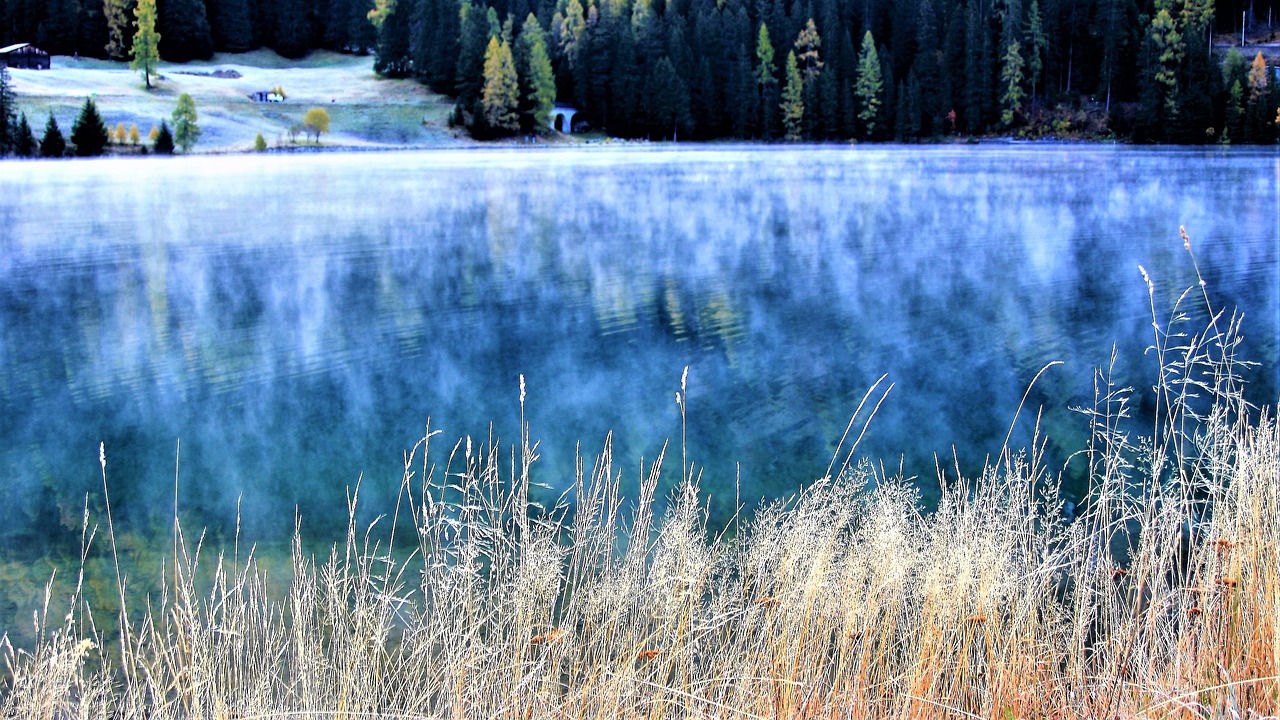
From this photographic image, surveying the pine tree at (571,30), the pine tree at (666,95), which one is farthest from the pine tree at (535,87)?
the pine tree at (666,95)

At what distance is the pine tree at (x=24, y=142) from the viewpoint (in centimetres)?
4494

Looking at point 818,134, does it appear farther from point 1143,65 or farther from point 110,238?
point 110,238

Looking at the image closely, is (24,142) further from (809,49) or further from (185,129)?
(809,49)

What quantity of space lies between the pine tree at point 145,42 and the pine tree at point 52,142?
14.8 metres

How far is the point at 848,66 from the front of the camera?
69.6 metres

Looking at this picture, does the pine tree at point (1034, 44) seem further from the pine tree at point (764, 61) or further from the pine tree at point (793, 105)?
the pine tree at point (764, 61)

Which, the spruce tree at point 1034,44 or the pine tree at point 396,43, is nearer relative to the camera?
the pine tree at point 396,43

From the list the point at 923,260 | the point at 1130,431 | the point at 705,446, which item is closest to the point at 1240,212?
the point at 923,260

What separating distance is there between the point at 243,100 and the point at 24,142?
1561 centimetres

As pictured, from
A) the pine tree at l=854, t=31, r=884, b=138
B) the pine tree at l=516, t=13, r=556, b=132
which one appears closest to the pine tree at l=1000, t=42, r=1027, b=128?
the pine tree at l=854, t=31, r=884, b=138

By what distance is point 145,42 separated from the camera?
203ft

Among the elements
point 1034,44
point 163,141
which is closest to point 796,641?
point 163,141

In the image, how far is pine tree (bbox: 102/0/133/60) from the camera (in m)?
63.1

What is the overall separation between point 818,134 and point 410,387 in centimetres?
6288
